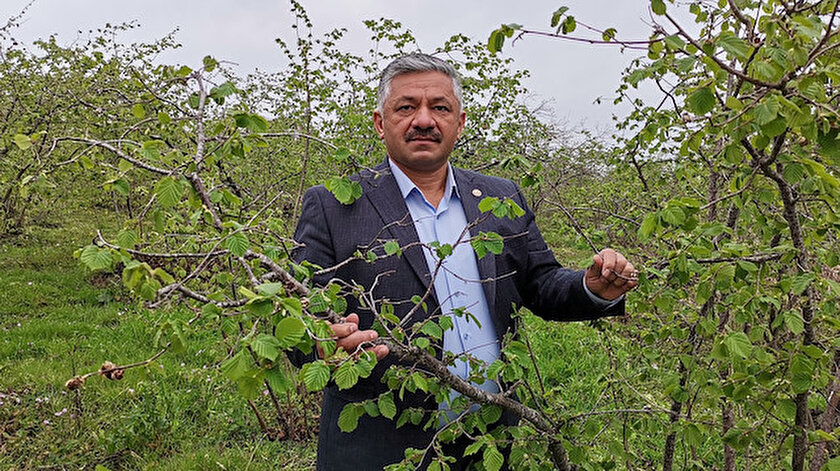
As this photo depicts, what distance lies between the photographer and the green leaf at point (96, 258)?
3.30 feet

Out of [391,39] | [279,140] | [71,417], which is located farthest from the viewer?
[279,140]

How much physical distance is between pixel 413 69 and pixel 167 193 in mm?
1336

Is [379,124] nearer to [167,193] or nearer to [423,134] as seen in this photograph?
[423,134]

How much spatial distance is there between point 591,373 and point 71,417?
15.0 feet

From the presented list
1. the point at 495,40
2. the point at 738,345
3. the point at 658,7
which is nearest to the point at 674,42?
the point at 658,7

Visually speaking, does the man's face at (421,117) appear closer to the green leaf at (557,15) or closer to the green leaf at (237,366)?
the green leaf at (557,15)

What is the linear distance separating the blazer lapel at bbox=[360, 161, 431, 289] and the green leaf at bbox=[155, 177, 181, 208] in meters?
0.91

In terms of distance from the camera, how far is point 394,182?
2.30 metres

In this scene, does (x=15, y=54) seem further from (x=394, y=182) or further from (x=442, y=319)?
(x=442, y=319)

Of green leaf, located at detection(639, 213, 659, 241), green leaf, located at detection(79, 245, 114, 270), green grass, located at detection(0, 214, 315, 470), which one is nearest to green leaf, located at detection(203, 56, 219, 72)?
green leaf, located at detection(79, 245, 114, 270)

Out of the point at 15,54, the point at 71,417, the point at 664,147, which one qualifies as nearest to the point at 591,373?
the point at 664,147

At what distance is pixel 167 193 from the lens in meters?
1.20

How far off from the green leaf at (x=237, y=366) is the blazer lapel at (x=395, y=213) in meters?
1.15

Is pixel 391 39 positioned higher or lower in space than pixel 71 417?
higher
